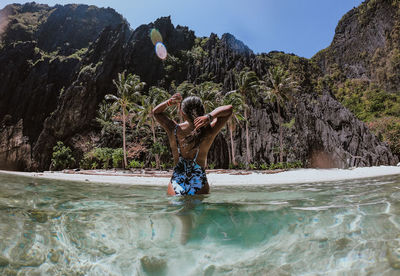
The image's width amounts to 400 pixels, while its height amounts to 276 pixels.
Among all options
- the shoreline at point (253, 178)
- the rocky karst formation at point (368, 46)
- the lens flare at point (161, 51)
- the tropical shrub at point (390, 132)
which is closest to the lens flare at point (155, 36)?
the lens flare at point (161, 51)

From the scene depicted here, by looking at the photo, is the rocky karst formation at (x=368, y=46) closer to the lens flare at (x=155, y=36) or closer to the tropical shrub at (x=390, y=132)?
the tropical shrub at (x=390, y=132)

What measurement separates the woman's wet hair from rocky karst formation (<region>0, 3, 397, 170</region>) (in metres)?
27.6

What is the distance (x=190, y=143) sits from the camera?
2967 mm

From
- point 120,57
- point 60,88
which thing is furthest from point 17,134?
point 120,57

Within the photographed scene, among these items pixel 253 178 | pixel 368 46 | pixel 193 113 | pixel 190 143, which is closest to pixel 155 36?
pixel 253 178

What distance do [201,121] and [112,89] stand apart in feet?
160

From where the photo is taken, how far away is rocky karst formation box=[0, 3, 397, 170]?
97.2ft

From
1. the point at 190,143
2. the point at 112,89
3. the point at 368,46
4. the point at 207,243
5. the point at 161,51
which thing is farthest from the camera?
the point at 368,46

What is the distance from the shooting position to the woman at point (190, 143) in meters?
2.96

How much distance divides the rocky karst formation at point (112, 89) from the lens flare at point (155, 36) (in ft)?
5.05

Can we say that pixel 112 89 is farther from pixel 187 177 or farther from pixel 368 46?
pixel 368 46

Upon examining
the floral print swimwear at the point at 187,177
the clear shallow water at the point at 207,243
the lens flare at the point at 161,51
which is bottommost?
the clear shallow water at the point at 207,243

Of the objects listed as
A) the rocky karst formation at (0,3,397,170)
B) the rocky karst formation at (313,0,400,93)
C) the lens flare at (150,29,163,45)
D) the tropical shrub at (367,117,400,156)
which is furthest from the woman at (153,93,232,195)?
the rocky karst formation at (313,0,400,93)

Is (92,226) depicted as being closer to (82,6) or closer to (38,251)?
(38,251)
